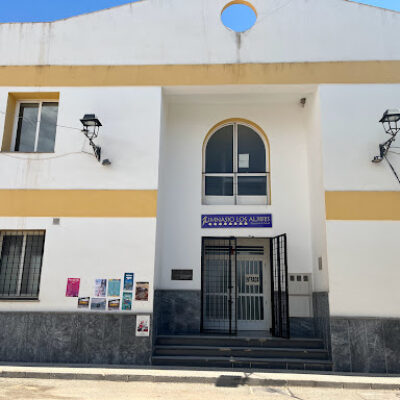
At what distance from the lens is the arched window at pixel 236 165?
32.0 feet

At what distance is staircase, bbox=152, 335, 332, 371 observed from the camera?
7.65 metres

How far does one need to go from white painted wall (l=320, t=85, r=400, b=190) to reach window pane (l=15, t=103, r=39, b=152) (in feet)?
21.1

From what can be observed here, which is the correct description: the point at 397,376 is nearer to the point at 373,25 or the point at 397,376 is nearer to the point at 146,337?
the point at 146,337

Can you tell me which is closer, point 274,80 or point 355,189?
point 355,189

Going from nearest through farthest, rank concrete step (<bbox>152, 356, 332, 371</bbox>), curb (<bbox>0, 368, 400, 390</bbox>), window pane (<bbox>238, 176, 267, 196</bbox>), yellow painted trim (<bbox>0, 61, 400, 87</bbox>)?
curb (<bbox>0, 368, 400, 390</bbox>) → concrete step (<bbox>152, 356, 332, 371</bbox>) → yellow painted trim (<bbox>0, 61, 400, 87</bbox>) → window pane (<bbox>238, 176, 267, 196</bbox>)

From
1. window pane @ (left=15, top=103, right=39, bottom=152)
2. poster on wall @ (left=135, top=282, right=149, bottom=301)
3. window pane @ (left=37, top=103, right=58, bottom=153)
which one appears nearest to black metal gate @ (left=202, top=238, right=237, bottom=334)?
poster on wall @ (left=135, top=282, right=149, bottom=301)

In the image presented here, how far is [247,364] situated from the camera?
25.1 ft

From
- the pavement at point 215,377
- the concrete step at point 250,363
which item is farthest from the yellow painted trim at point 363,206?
the pavement at point 215,377

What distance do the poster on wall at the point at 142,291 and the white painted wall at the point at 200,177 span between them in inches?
33.8

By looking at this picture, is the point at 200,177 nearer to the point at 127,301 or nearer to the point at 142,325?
the point at 127,301

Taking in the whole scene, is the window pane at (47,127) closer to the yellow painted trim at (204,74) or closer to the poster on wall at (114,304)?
the yellow painted trim at (204,74)

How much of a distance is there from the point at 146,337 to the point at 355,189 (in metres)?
5.07

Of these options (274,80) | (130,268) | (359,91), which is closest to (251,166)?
(274,80)

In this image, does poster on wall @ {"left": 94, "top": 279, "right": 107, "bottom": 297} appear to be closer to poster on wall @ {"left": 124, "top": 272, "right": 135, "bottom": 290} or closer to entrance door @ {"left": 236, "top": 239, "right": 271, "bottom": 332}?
poster on wall @ {"left": 124, "top": 272, "right": 135, "bottom": 290}
